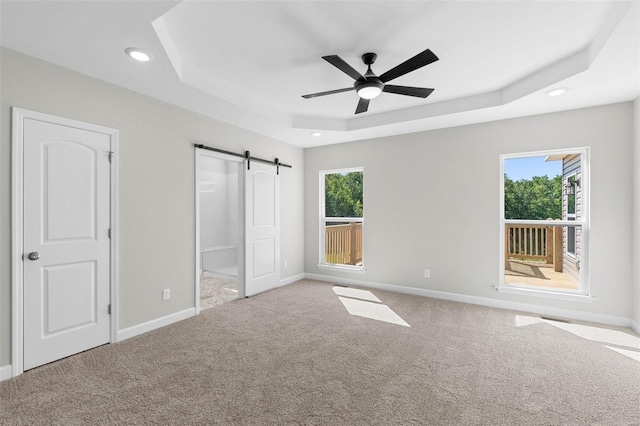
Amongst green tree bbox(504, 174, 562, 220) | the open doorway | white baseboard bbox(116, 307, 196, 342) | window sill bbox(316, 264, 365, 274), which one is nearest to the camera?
white baseboard bbox(116, 307, 196, 342)

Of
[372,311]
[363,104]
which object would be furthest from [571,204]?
[363,104]

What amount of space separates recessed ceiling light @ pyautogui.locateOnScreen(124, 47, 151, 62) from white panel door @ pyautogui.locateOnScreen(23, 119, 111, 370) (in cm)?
90

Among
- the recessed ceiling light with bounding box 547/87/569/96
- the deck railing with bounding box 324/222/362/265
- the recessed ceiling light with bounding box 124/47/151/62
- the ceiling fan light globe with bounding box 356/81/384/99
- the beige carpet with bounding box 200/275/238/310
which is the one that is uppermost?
the recessed ceiling light with bounding box 124/47/151/62

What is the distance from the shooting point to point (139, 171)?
10.3ft

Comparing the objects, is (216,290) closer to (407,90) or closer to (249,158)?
(249,158)

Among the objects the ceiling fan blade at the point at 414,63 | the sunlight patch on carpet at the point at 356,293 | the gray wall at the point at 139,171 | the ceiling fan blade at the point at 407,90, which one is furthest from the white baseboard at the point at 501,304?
the ceiling fan blade at the point at 414,63

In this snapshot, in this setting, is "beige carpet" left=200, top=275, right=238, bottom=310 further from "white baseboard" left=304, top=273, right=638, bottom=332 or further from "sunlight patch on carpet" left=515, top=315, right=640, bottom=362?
"sunlight patch on carpet" left=515, top=315, right=640, bottom=362

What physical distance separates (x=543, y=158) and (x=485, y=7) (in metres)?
2.62

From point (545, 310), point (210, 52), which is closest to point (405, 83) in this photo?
point (210, 52)

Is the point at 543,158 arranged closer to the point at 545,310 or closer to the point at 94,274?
the point at 545,310

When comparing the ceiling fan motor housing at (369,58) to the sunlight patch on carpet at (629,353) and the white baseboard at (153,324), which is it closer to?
the white baseboard at (153,324)

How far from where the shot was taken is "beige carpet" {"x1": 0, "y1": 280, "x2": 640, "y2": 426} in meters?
1.89

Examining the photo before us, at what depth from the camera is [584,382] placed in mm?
→ 2254

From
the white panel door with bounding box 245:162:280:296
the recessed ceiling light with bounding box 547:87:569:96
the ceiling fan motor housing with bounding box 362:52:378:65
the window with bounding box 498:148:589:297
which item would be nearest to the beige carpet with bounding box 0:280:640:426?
the window with bounding box 498:148:589:297
